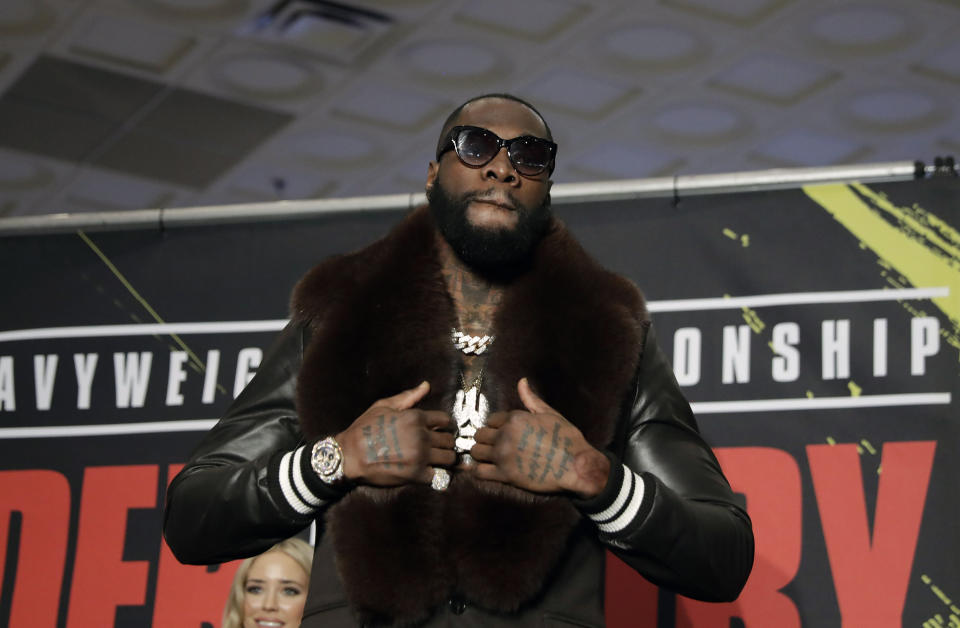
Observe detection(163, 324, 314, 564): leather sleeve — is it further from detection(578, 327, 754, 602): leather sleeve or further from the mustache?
detection(578, 327, 754, 602): leather sleeve

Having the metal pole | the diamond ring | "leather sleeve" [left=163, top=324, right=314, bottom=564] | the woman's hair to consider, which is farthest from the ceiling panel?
the diamond ring

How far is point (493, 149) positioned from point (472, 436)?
1.80ft

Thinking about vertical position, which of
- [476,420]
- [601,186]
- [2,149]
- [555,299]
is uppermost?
[2,149]

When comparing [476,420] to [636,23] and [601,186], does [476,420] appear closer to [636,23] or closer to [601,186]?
[601,186]

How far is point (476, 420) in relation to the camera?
227 centimetres

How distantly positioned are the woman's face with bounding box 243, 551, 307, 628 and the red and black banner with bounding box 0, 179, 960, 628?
24cm

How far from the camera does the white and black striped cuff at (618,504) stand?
2.06 metres

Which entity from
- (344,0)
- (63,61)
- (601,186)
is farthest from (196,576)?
(63,61)

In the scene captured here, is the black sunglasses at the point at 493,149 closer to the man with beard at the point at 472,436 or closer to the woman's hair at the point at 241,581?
the man with beard at the point at 472,436

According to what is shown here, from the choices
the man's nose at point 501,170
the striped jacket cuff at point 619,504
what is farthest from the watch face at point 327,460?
the man's nose at point 501,170

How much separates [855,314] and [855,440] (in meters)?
0.32

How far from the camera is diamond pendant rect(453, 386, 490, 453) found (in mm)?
2254

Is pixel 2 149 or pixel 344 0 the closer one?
pixel 344 0

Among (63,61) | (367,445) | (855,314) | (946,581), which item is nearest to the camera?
(367,445)
